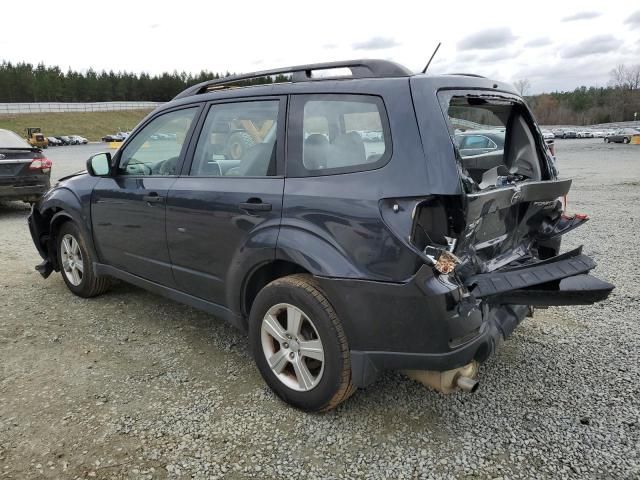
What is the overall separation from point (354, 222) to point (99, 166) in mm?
2565

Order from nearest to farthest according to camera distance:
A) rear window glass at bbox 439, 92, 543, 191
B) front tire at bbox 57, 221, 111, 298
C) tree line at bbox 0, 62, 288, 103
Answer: rear window glass at bbox 439, 92, 543, 191
front tire at bbox 57, 221, 111, 298
tree line at bbox 0, 62, 288, 103

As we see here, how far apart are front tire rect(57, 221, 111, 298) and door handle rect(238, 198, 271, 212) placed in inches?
86.8

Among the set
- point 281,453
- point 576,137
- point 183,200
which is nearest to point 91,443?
point 281,453

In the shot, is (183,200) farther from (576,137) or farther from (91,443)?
(576,137)

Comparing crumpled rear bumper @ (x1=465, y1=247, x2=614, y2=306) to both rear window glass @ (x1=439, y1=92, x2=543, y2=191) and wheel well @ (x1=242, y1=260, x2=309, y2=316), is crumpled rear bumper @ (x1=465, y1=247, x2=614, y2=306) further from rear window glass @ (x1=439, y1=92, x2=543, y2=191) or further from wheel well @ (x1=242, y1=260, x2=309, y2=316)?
wheel well @ (x1=242, y1=260, x2=309, y2=316)

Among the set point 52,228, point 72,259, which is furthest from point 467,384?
point 52,228

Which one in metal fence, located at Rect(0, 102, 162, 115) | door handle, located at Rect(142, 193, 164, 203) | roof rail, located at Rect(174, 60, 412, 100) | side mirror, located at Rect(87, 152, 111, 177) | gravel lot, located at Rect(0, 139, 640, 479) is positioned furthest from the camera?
metal fence, located at Rect(0, 102, 162, 115)

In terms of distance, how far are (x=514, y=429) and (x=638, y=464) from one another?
57 centimetres

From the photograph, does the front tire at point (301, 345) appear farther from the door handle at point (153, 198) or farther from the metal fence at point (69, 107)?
A: the metal fence at point (69, 107)

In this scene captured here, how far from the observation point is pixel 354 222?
253 centimetres

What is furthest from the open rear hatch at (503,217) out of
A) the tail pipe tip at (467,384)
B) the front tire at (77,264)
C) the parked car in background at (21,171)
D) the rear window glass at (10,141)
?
the rear window glass at (10,141)

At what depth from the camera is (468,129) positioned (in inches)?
128

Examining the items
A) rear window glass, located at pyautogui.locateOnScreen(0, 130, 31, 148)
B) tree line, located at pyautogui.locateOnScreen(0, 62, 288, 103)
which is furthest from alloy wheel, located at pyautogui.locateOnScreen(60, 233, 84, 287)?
tree line, located at pyautogui.locateOnScreen(0, 62, 288, 103)

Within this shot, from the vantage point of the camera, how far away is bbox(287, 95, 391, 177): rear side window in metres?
2.62
